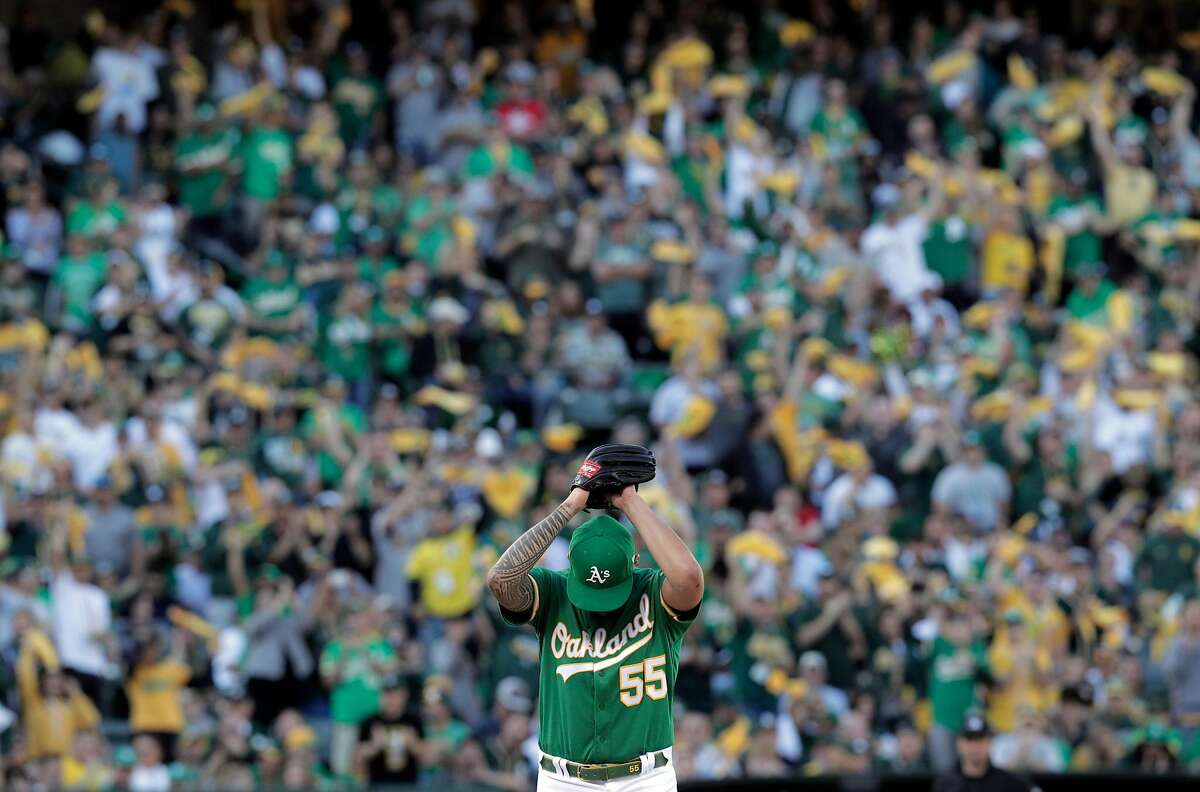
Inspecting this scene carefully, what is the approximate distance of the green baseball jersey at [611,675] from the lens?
26.7 ft

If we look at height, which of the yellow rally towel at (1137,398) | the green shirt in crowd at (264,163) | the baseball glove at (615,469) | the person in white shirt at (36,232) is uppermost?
the green shirt in crowd at (264,163)

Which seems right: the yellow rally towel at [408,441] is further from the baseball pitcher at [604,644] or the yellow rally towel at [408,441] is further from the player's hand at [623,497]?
the player's hand at [623,497]

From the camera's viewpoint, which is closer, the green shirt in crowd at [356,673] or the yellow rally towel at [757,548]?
the green shirt in crowd at [356,673]

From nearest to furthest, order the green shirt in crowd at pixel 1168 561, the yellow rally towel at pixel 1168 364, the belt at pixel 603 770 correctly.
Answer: the belt at pixel 603 770 → the green shirt in crowd at pixel 1168 561 → the yellow rally towel at pixel 1168 364

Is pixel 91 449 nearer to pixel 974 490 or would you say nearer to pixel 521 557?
pixel 974 490

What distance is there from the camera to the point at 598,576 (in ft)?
26.6

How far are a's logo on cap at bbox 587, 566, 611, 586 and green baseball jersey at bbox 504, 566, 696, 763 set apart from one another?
0.16m

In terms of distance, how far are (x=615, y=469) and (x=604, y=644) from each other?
0.80 m

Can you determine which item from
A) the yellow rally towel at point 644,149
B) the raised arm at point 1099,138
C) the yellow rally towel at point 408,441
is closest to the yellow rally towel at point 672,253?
the yellow rally towel at point 644,149

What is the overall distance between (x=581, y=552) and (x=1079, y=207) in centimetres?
1359

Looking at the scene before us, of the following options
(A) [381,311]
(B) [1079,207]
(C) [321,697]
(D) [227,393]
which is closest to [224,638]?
(C) [321,697]

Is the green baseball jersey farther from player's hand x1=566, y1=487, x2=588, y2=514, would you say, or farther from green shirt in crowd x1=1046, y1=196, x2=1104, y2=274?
green shirt in crowd x1=1046, y1=196, x2=1104, y2=274

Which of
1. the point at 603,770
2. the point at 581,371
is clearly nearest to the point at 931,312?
the point at 581,371

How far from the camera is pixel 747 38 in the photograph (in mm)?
22609
